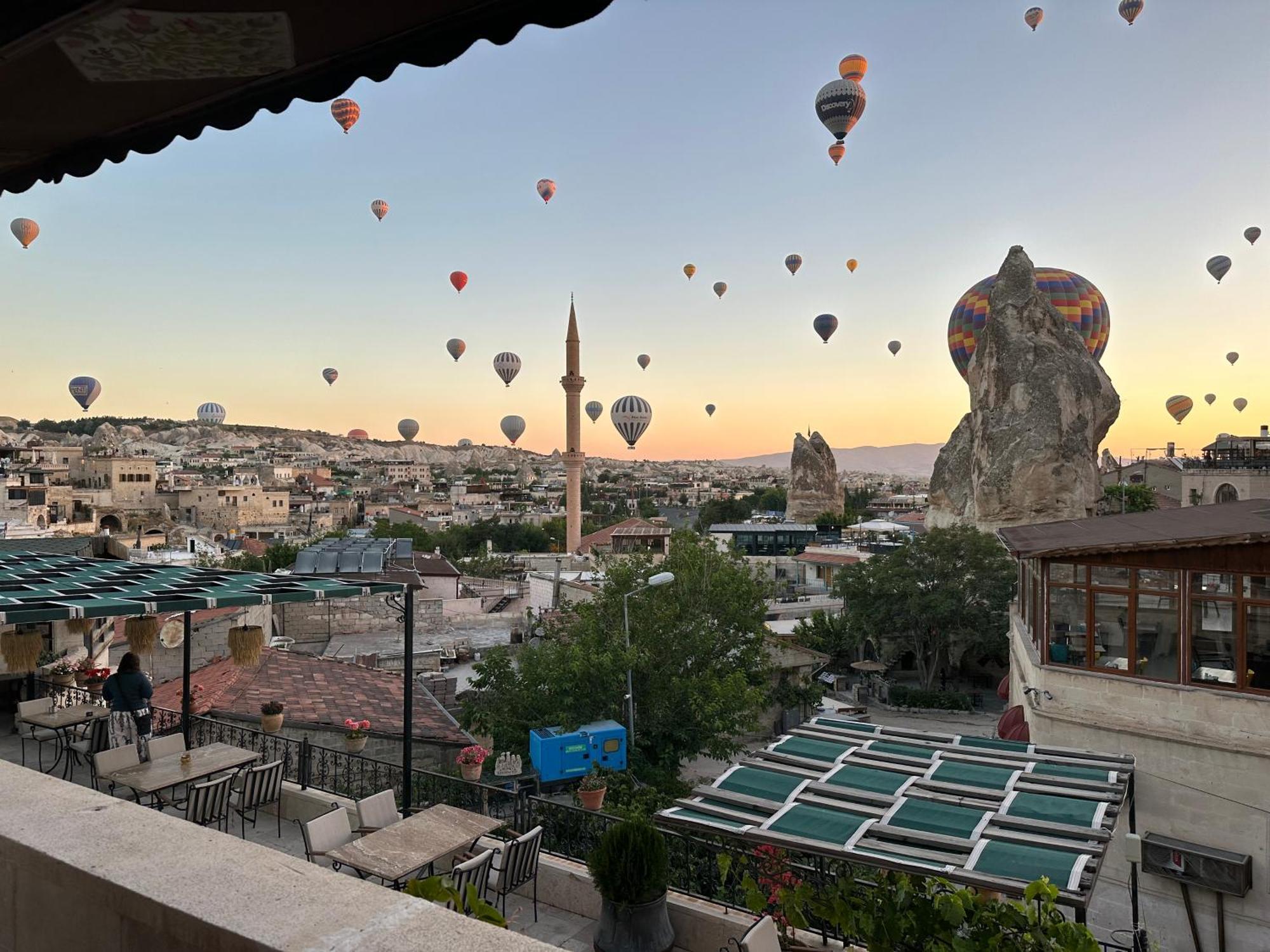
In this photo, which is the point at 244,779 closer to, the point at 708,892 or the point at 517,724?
the point at 708,892

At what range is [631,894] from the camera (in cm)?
523

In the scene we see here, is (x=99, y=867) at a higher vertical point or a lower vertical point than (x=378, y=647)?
higher

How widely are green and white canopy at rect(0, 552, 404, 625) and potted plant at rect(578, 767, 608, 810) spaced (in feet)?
23.1

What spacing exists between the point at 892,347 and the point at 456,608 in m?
68.3

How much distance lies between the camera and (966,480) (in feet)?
235

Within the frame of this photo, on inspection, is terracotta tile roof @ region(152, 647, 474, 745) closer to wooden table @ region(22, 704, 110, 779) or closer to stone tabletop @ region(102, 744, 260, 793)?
wooden table @ region(22, 704, 110, 779)

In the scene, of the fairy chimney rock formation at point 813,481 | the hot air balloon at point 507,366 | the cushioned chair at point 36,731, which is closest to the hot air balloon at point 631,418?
the hot air balloon at point 507,366

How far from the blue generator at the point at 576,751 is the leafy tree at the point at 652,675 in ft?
1.99

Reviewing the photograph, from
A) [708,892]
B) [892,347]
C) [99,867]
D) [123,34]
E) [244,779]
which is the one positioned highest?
[892,347]

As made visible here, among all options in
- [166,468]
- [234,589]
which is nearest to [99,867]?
[234,589]

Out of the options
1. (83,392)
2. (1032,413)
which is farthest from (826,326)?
(83,392)

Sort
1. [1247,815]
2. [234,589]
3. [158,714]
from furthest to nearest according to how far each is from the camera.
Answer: [1247,815] → [158,714] → [234,589]

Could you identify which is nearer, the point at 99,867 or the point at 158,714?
the point at 99,867

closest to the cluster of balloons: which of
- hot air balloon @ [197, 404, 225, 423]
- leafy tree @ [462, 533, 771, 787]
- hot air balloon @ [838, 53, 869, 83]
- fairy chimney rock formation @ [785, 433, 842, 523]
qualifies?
hot air balloon @ [838, 53, 869, 83]
